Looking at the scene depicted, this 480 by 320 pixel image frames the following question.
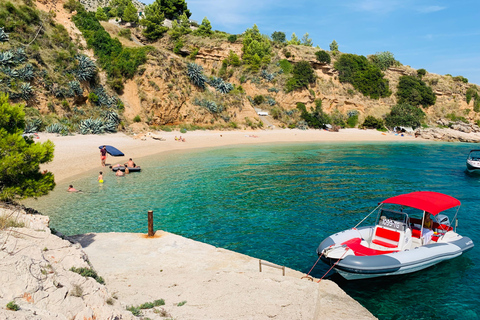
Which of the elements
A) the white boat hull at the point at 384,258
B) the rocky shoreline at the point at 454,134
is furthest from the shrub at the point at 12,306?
the rocky shoreline at the point at 454,134

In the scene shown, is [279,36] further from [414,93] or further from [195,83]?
[195,83]

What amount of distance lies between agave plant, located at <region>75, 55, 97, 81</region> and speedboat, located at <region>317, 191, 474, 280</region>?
37.8 meters

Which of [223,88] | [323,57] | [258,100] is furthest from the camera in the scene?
→ [323,57]

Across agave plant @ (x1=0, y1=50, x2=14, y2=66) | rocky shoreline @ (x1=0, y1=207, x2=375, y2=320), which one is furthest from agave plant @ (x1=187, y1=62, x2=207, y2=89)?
rocky shoreline @ (x1=0, y1=207, x2=375, y2=320)

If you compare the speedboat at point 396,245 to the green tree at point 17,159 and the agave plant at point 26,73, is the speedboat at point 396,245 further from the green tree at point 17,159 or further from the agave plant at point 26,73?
the agave plant at point 26,73

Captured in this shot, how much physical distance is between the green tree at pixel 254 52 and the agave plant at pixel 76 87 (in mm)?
35140

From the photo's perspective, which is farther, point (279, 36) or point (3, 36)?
point (279, 36)

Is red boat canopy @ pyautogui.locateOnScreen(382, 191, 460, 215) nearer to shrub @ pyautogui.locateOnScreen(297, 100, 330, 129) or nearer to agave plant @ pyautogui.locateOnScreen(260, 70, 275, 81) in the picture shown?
shrub @ pyautogui.locateOnScreen(297, 100, 330, 129)

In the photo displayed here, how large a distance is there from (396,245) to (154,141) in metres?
31.0

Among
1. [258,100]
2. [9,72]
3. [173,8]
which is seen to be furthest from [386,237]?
[173,8]

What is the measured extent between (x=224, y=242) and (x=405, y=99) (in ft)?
232

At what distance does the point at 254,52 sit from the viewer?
64250mm

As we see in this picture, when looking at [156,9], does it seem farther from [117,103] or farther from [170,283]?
[170,283]

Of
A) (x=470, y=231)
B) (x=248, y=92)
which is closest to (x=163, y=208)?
(x=470, y=231)
